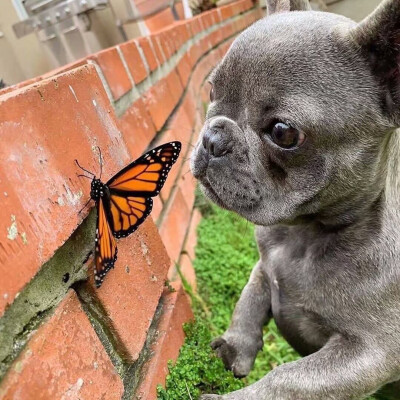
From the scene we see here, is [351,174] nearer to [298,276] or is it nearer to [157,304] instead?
[298,276]

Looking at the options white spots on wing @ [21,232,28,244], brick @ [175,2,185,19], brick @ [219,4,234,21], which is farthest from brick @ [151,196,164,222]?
brick @ [219,4,234,21]

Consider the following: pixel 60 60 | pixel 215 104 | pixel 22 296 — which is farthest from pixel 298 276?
pixel 60 60

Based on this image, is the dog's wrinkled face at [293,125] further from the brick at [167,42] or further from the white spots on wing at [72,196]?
the brick at [167,42]

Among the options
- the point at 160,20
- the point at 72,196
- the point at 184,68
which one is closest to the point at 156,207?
the point at 72,196

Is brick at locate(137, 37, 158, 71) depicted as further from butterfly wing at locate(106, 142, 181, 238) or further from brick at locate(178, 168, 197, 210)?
butterfly wing at locate(106, 142, 181, 238)

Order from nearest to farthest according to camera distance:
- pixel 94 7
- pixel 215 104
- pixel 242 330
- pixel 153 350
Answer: pixel 153 350, pixel 215 104, pixel 242 330, pixel 94 7

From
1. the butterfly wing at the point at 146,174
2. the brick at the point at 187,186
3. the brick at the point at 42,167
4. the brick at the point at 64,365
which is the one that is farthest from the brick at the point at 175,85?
the brick at the point at 64,365
